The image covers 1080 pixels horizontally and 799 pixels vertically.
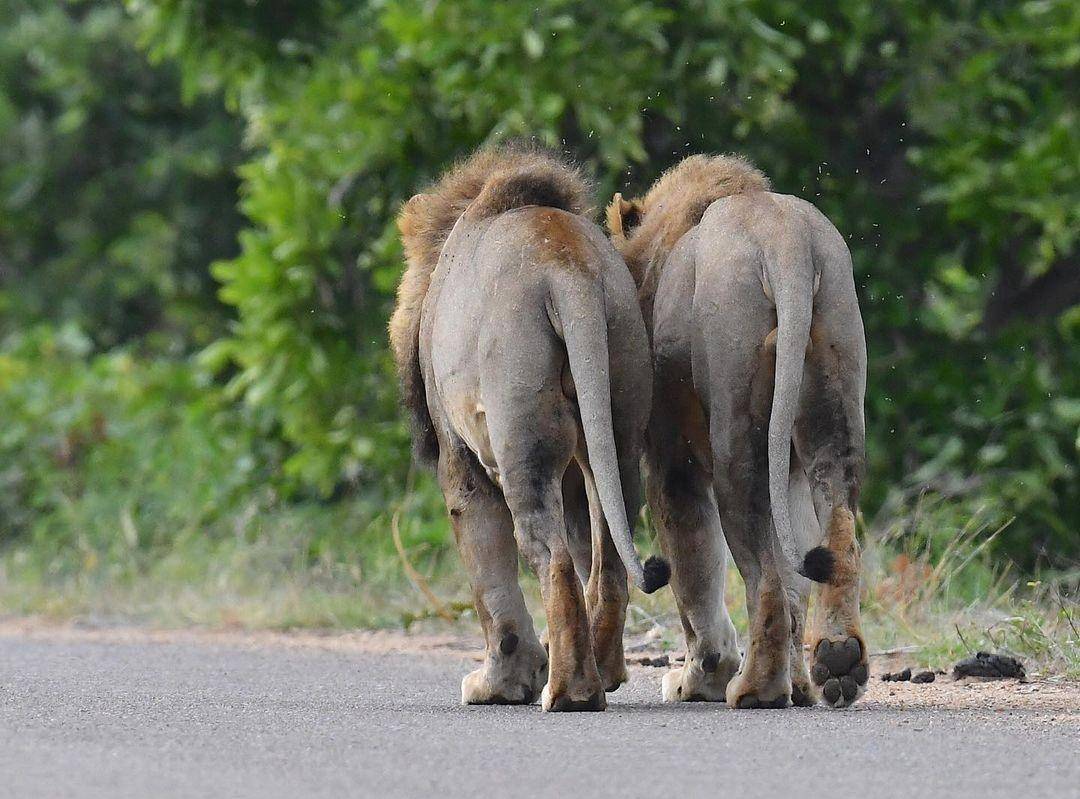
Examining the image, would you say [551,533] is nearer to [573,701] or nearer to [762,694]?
[573,701]

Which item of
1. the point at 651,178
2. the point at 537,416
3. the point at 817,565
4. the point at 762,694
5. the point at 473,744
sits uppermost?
the point at 651,178

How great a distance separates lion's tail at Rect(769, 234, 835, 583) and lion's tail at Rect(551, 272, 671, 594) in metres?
0.36

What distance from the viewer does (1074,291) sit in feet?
41.4

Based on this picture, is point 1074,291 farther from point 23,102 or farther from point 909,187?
point 23,102

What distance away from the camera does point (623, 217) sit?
7445mm

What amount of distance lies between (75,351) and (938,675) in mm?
10609

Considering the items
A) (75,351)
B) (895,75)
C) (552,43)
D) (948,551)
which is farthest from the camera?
(75,351)

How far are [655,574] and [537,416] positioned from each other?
0.64 meters

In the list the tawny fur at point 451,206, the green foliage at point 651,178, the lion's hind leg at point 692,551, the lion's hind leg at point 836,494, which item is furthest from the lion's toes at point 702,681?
the green foliage at point 651,178

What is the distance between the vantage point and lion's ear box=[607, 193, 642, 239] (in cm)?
741

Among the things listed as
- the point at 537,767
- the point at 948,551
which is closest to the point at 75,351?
the point at 948,551

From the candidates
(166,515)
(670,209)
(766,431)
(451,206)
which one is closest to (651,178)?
(166,515)

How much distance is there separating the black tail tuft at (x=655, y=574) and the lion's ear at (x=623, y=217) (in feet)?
5.68

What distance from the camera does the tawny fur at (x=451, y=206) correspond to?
6992mm
